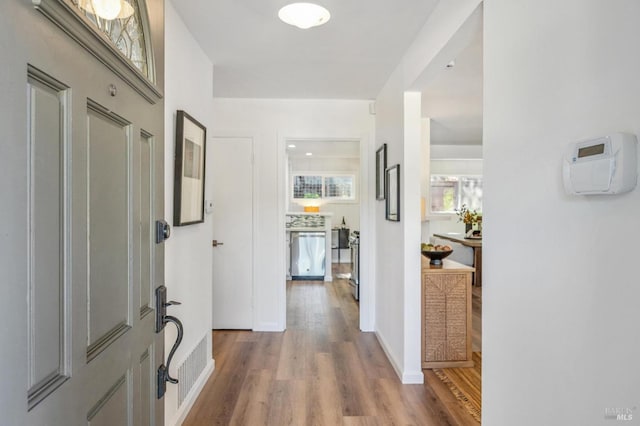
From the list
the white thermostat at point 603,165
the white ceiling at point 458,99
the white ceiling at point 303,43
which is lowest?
the white thermostat at point 603,165

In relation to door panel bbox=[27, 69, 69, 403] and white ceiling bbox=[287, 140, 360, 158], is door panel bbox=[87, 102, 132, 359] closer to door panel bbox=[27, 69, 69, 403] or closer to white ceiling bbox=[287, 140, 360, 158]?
door panel bbox=[27, 69, 69, 403]

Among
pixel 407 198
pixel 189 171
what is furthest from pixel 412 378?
pixel 189 171

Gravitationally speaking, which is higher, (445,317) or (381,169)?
(381,169)

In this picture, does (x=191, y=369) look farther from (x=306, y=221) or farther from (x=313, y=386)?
(x=306, y=221)

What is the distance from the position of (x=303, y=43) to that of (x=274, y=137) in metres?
1.44

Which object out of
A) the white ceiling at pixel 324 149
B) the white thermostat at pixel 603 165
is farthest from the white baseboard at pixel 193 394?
the white ceiling at pixel 324 149

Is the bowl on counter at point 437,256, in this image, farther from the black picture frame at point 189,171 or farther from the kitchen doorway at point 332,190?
the kitchen doorway at point 332,190

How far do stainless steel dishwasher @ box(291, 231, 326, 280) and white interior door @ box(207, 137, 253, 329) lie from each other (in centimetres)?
247

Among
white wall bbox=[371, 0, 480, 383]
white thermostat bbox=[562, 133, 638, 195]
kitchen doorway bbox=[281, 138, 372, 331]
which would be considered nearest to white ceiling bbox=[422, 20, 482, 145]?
white wall bbox=[371, 0, 480, 383]

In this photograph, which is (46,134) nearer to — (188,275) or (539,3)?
(539,3)

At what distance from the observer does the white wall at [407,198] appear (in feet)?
7.38

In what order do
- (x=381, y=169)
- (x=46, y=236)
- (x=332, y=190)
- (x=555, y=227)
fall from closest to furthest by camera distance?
(x=46, y=236) < (x=555, y=227) < (x=381, y=169) < (x=332, y=190)

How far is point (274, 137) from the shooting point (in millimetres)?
3828

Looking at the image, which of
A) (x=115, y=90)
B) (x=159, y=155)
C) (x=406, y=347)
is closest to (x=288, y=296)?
(x=406, y=347)
